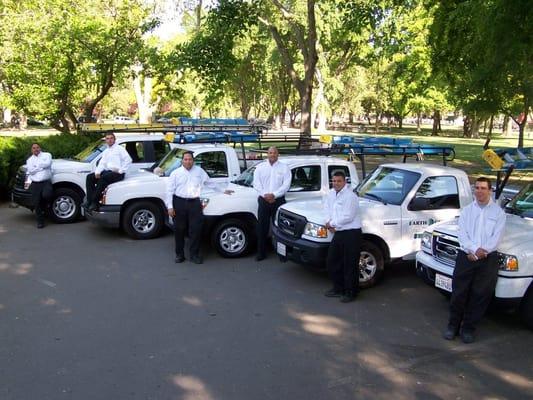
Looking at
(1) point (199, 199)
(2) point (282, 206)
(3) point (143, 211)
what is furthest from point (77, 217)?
(2) point (282, 206)

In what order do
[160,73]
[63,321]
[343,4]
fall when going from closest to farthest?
[63,321]
[343,4]
[160,73]

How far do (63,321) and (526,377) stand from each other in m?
4.63

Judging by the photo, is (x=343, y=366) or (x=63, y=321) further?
(x=63, y=321)

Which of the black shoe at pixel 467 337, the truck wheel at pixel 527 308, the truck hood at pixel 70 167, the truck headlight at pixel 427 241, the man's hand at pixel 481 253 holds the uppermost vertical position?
the truck hood at pixel 70 167

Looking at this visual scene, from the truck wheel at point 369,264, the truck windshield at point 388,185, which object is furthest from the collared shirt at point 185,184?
the truck wheel at point 369,264

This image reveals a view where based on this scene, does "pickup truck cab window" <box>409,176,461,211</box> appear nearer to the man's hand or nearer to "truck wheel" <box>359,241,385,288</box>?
"truck wheel" <box>359,241,385,288</box>

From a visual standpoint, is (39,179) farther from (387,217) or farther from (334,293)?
(387,217)

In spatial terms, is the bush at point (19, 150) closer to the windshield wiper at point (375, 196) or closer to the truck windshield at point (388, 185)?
the truck windshield at point (388, 185)

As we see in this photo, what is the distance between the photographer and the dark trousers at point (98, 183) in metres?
9.74

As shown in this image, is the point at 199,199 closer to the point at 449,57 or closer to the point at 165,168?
the point at 165,168

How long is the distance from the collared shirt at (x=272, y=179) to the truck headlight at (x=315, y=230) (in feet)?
4.55

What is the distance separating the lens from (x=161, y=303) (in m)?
6.34

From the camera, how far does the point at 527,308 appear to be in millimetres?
5500

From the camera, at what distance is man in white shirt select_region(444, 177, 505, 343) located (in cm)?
511
